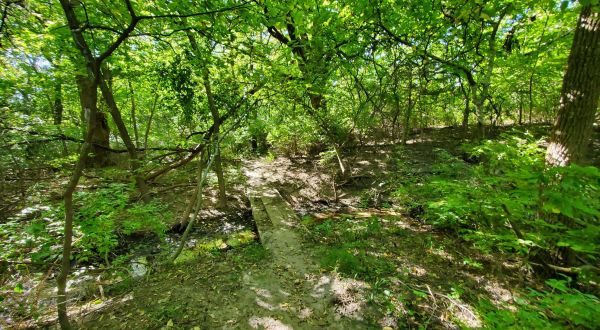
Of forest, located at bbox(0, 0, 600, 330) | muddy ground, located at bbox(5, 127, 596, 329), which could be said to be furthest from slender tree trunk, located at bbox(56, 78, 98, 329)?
muddy ground, located at bbox(5, 127, 596, 329)

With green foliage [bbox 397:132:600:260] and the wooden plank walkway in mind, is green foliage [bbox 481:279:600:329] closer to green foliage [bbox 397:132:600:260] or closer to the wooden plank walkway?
green foliage [bbox 397:132:600:260]

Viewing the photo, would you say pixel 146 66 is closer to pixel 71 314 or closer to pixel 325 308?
pixel 71 314

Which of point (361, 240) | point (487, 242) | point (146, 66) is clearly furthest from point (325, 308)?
point (146, 66)

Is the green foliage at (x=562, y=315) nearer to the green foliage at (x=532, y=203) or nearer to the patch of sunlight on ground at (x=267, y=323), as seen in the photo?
the green foliage at (x=532, y=203)

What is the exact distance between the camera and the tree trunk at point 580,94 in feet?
9.07

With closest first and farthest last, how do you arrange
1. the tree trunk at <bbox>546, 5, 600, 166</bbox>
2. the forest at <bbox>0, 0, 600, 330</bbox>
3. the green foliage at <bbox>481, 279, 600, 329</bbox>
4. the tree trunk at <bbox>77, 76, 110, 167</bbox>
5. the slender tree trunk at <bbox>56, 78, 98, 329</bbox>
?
the green foliage at <bbox>481, 279, 600, 329</bbox> → the slender tree trunk at <bbox>56, 78, 98, 329</bbox> → the forest at <bbox>0, 0, 600, 330</bbox> → the tree trunk at <bbox>546, 5, 600, 166</bbox> → the tree trunk at <bbox>77, 76, 110, 167</bbox>

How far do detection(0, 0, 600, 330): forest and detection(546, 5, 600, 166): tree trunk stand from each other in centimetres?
2

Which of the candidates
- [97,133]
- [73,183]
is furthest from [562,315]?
[97,133]

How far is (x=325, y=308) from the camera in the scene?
10.0 feet

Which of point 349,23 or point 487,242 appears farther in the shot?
point 349,23

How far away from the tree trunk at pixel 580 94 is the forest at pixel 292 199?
15 millimetres

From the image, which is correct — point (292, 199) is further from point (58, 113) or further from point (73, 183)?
point (58, 113)

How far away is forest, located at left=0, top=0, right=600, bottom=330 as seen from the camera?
261 cm

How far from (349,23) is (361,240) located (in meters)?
4.41
